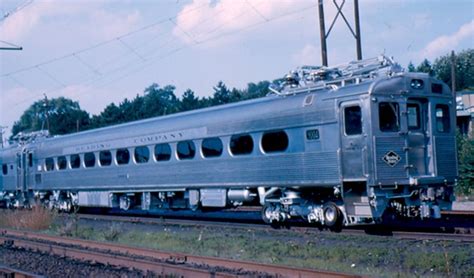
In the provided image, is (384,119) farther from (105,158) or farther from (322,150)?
(105,158)

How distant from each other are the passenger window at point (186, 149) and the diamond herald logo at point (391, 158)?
23.1ft

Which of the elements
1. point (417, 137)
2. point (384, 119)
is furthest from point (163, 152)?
point (417, 137)

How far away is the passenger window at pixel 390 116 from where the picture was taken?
1508 cm

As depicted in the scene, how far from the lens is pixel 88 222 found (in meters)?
23.5

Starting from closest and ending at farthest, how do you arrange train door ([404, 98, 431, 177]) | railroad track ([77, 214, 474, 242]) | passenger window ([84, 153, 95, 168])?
railroad track ([77, 214, 474, 242]) < train door ([404, 98, 431, 177]) < passenger window ([84, 153, 95, 168])

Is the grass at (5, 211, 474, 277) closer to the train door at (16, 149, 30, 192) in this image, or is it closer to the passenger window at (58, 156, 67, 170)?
the passenger window at (58, 156, 67, 170)

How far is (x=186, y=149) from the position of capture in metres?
20.6

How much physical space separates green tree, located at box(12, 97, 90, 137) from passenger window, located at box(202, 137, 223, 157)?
35882mm

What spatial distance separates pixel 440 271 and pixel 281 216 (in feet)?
22.3

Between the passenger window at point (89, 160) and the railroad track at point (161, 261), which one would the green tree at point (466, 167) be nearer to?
the passenger window at point (89, 160)

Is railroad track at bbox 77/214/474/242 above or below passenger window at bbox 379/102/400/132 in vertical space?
below

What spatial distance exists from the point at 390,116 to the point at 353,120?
33.0 inches

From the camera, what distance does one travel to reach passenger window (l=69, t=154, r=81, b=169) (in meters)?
27.2

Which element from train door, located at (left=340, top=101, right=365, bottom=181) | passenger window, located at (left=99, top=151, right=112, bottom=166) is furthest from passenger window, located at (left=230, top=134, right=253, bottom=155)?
passenger window, located at (left=99, top=151, right=112, bottom=166)
